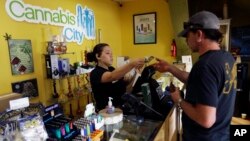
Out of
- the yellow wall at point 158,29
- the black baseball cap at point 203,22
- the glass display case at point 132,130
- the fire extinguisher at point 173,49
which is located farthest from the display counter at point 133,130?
the yellow wall at point 158,29

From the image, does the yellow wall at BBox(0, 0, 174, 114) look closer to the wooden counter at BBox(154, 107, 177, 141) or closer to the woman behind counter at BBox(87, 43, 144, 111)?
the woman behind counter at BBox(87, 43, 144, 111)

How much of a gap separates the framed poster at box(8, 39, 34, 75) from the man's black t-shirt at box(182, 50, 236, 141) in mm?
2240

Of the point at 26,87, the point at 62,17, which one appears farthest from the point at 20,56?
the point at 62,17

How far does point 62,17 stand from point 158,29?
247cm

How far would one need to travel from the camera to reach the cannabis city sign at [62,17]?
102 inches

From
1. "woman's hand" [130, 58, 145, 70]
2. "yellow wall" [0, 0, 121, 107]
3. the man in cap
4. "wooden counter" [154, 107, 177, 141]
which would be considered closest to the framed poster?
"yellow wall" [0, 0, 121, 107]

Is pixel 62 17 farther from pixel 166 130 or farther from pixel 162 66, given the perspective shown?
pixel 166 130

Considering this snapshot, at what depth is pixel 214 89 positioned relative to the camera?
1.18 m

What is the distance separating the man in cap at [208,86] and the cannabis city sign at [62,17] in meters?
2.23

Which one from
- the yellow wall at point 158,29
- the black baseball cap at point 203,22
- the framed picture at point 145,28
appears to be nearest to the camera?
the black baseball cap at point 203,22

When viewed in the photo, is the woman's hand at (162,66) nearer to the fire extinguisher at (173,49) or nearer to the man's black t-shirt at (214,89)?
the man's black t-shirt at (214,89)

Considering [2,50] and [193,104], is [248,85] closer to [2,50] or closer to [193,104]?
[193,104]

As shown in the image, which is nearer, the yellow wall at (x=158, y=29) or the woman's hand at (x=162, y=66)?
the woman's hand at (x=162, y=66)

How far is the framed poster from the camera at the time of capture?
254cm
